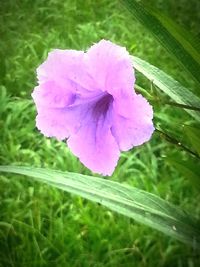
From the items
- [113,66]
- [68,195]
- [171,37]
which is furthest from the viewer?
[68,195]

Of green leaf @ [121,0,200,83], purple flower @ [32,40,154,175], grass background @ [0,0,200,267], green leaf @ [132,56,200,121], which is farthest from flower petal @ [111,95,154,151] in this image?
grass background @ [0,0,200,267]

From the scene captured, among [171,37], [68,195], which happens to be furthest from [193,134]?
[68,195]

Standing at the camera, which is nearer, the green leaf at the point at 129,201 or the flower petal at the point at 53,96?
the flower petal at the point at 53,96

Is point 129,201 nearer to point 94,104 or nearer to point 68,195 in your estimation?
point 94,104

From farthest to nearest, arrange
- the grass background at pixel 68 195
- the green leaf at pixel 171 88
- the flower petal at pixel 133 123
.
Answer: the grass background at pixel 68 195 → the green leaf at pixel 171 88 → the flower petal at pixel 133 123

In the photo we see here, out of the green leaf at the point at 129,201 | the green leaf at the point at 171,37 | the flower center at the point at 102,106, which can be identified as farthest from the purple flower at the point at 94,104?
the green leaf at the point at 129,201

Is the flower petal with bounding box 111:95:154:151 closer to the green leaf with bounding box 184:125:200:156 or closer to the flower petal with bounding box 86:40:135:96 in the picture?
the flower petal with bounding box 86:40:135:96

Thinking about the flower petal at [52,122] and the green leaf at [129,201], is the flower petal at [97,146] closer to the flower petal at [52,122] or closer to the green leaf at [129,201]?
the flower petal at [52,122]
